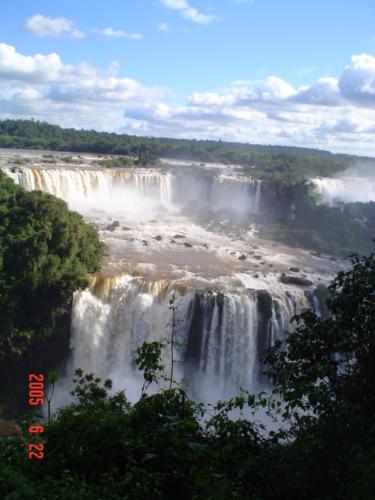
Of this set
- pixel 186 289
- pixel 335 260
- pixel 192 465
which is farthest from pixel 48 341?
pixel 335 260

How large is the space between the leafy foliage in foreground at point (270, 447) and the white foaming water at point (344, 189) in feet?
110

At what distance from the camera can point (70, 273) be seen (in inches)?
682

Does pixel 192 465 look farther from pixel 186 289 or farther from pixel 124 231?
pixel 124 231

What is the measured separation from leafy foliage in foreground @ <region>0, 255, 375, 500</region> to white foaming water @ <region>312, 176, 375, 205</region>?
33.7 meters

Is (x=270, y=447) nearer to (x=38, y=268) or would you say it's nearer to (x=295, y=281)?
(x=38, y=268)

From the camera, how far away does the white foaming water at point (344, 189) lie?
39906 mm

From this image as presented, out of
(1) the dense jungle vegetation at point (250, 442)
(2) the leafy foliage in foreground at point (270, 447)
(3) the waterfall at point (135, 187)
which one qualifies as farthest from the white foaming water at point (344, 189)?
(2) the leafy foliage in foreground at point (270, 447)

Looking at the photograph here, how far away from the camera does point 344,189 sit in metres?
42.3

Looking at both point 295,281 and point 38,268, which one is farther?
point 295,281

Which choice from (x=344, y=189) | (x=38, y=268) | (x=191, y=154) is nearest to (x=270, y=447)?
(x=38, y=268)

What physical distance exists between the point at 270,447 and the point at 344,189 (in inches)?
1510

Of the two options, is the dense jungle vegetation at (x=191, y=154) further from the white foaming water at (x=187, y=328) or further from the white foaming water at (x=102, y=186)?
the white foaming water at (x=187, y=328)

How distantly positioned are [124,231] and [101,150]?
28.5 m

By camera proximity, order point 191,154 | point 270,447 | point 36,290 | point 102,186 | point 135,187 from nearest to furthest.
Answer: point 270,447 → point 36,290 → point 102,186 → point 135,187 → point 191,154
